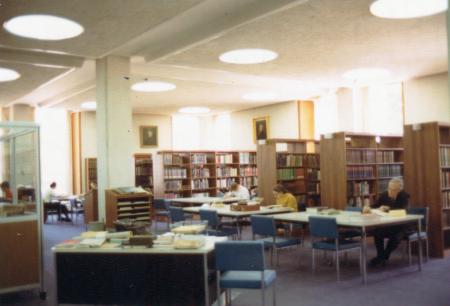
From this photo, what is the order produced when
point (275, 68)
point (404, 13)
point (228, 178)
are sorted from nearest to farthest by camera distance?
point (404, 13)
point (275, 68)
point (228, 178)

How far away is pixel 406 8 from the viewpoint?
21.6 feet

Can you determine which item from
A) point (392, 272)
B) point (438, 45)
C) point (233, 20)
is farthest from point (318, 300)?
point (438, 45)

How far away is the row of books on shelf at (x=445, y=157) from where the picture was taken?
8.12m

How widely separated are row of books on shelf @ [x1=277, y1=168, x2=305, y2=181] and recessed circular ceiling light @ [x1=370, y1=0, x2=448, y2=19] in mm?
4901

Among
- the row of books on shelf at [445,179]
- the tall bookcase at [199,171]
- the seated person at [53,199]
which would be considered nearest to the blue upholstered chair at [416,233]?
the row of books on shelf at [445,179]

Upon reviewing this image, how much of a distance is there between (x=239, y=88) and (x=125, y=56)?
4260 millimetres

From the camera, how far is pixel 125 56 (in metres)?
9.12

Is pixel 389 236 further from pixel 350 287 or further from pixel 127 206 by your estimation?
pixel 127 206

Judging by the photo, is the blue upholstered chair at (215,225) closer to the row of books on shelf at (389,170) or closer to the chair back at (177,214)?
the chair back at (177,214)

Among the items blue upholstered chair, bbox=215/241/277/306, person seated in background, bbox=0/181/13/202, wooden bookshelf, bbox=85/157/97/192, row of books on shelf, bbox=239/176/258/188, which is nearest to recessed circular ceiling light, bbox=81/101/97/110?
wooden bookshelf, bbox=85/157/97/192

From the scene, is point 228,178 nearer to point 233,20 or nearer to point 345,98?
point 345,98

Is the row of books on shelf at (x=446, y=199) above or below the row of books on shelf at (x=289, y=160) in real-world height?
below

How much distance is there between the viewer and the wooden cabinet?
5.73 m

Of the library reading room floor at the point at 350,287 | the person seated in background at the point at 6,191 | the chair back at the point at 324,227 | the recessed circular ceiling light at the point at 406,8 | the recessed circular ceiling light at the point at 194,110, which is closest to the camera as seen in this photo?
the library reading room floor at the point at 350,287
